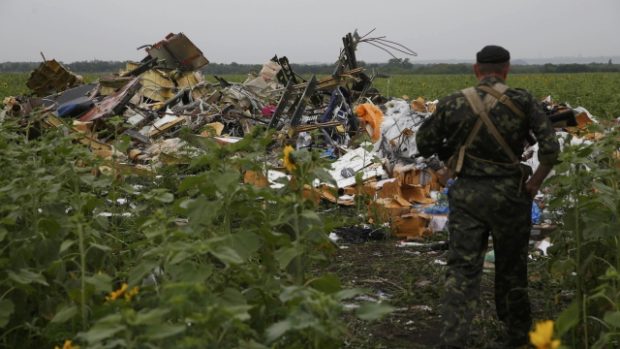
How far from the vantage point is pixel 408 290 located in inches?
223

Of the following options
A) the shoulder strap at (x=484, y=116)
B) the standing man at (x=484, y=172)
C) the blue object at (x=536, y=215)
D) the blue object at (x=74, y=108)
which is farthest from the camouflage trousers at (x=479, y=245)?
the blue object at (x=74, y=108)

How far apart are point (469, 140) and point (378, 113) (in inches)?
292

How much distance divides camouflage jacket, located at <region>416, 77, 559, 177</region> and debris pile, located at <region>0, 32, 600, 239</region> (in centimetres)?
309

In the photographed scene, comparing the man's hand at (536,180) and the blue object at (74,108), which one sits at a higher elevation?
the man's hand at (536,180)

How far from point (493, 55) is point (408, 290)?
6.61ft

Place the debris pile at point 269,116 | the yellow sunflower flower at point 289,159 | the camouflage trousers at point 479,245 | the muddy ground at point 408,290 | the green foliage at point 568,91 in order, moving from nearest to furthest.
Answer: the yellow sunflower flower at point 289,159 < the camouflage trousers at point 479,245 < the muddy ground at point 408,290 < the debris pile at point 269,116 < the green foliage at point 568,91

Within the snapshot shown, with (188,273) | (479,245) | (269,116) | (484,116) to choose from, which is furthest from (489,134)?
(269,116)

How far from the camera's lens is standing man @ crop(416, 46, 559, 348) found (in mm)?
4141

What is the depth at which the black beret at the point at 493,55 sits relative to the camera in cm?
425

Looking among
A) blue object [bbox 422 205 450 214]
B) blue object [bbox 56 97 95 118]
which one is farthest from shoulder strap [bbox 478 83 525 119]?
blue object [bbox 56 97 95 118]

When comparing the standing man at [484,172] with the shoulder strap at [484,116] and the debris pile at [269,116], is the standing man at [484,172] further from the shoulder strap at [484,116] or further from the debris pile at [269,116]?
the debris pile at [269,116]

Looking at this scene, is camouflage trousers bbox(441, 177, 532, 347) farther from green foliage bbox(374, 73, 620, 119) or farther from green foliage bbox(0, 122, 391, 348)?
green foliage bbox(374, 73, 620, 119)

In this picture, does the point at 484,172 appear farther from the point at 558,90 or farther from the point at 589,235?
the point at 558,90

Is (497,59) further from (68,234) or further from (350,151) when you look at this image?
(350,151)
